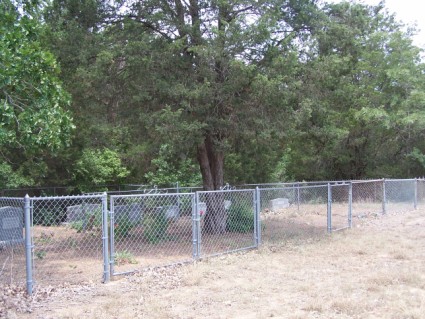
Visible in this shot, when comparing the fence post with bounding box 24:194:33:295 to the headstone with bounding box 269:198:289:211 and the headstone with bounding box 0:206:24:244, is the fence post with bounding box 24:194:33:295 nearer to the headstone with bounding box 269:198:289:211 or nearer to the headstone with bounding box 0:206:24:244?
the headstone with bounding box 0:206:24:244

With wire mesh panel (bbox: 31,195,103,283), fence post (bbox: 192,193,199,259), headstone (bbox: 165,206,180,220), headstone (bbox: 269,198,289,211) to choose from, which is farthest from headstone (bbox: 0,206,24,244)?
headstone (bbox: 269,198,289,211)

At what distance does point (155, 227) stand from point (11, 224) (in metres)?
3.26

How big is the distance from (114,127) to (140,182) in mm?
11980

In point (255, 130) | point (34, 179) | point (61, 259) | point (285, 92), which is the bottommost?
point (61, 259)

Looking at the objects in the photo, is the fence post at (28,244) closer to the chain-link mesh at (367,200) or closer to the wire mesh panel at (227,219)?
the wire mesh panel at (227,219)

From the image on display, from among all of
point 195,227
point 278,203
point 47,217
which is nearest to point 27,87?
point 195,227

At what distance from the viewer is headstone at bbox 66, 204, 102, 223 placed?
38.3 ft

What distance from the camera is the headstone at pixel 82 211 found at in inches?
459

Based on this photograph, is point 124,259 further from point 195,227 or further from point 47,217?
point 47,217

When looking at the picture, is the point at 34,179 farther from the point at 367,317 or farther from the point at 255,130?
the point at 367,317

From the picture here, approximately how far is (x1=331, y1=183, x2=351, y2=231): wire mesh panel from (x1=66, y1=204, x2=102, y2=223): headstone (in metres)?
6.27

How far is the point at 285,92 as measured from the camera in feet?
33.1

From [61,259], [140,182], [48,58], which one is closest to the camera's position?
[48,58]

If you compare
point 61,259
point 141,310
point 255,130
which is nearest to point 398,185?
point 255,130
